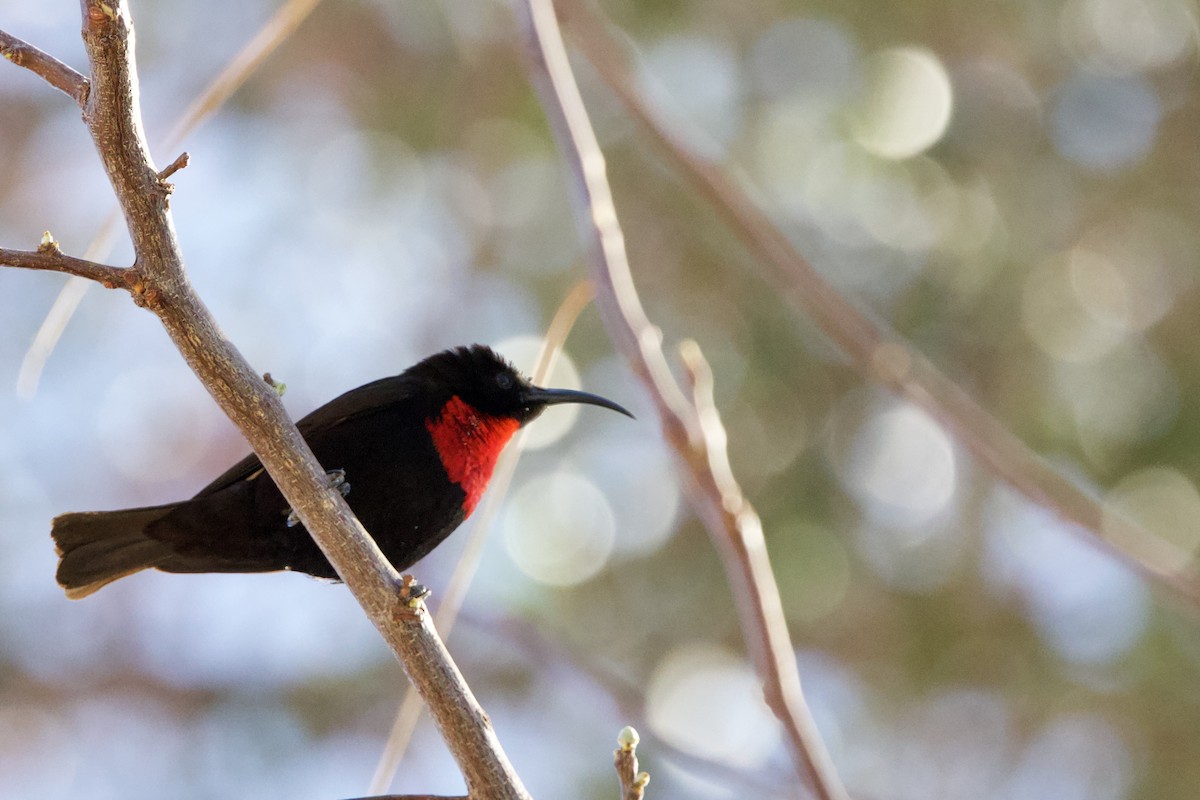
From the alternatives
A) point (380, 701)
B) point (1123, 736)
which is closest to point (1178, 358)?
point (1123, 736)

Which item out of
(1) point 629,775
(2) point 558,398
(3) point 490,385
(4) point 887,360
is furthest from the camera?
(2) point 558,398

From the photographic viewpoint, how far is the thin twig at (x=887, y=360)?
94.6 inches

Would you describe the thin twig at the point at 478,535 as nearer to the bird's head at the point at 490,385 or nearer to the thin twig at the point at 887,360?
the thin twig at the point at 887,360

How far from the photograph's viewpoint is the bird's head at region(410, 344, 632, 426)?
4.03 metres

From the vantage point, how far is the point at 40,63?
2.11 metres

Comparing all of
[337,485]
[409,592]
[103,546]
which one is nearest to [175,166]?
[409,592]

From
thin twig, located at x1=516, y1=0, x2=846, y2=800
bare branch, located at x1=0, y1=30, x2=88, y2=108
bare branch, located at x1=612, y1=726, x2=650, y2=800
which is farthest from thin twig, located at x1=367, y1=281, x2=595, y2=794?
bare branch, located at x1=0, y1=30, x2=88, y2=108

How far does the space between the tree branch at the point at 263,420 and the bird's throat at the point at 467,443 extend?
155cm

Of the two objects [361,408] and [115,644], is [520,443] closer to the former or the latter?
[361,408]

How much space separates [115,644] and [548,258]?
3.47m

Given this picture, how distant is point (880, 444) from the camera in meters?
7.33

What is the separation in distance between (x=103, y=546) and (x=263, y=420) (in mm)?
1875

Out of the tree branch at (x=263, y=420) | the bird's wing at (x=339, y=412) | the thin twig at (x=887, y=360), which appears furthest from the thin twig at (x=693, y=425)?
the bird's wing at (x=339, y=412)

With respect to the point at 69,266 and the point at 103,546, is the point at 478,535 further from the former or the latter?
the point at 103,546
